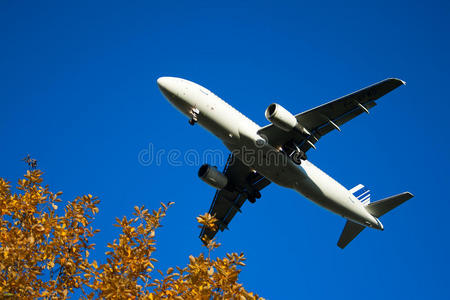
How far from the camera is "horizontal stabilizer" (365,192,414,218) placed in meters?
33.2

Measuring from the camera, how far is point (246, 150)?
97.2 feet

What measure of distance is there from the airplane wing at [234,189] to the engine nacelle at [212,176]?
6.41 feet

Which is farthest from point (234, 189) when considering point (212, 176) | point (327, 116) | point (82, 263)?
point (82, 263)

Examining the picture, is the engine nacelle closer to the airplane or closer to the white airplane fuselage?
the airplane

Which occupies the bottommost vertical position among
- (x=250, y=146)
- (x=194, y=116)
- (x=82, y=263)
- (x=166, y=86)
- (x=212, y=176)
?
(x=82, y=263)

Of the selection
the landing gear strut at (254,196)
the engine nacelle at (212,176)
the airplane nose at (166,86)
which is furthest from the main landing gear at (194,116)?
the landing gear strut at (254,196)

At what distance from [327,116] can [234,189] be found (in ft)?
37.7

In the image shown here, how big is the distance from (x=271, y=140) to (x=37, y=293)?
886 inches

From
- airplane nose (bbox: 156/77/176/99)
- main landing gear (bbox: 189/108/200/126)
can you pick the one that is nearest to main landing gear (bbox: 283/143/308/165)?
main landing gear (bbox: 189/108/200/126)

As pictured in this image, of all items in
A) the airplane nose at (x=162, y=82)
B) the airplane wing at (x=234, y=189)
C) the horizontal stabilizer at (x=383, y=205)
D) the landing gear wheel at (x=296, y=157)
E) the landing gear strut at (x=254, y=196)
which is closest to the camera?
the airplane nose at (x=162, y=82)

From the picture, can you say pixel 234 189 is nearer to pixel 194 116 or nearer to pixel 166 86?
pixel 194 116

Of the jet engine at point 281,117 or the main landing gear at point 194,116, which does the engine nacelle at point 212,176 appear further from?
the jet engine at point 281,117

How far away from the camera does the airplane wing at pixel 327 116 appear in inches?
1103

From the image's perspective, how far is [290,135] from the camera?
98.6ft
